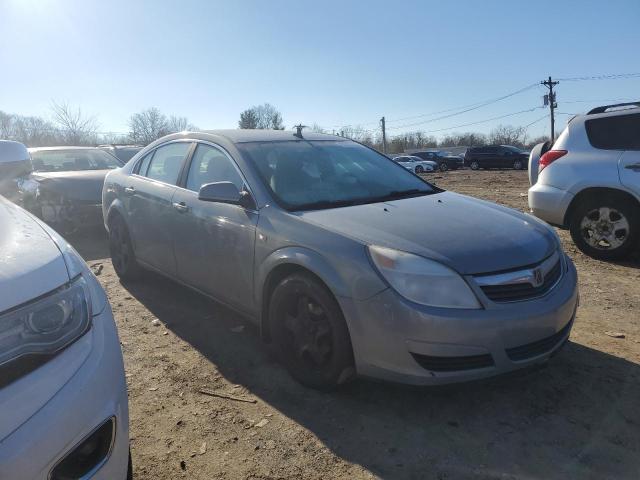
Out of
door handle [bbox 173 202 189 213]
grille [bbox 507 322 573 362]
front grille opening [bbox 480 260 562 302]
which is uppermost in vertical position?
door handle [bbox 173 202 189 213]

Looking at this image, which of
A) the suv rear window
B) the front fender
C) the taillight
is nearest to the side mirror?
the front fender

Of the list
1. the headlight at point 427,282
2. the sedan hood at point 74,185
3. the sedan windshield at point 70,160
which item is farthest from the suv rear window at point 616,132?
the sedan windshield at point 70,160

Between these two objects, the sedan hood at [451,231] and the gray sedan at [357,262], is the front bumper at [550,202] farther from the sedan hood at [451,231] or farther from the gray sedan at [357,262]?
the sedan hood at [451,231]

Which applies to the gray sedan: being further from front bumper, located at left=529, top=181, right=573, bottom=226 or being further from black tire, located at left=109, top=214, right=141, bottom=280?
front bumper, located at left=529, top=181, right=573, bottom=226

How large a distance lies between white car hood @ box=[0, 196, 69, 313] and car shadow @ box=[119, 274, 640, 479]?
154cm

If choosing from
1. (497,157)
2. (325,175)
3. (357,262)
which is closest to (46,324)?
(357,262)

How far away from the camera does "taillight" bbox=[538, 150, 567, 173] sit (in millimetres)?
Result: 5855

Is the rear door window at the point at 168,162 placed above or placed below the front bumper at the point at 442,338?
above

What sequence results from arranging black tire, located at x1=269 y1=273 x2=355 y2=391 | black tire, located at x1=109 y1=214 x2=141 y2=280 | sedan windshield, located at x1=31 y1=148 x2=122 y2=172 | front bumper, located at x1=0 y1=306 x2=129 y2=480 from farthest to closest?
sedan windshield, located at x1=31 y1=148 x2=122 y2=172 → black tire, located at x1=109 y1=214 x2=141 y2=280 → black tire, located at x1=269 y1=273 x2=355 y2=391 → front bumper, located at x1=0 y1=306 x2=129 y2=480

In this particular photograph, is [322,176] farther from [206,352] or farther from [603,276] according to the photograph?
[603,276]

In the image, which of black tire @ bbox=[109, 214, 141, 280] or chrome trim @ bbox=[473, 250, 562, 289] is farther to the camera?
black tire @ bbox=[109, 214, 141, 280]

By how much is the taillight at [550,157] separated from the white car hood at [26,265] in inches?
223

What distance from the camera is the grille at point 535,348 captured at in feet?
8.00

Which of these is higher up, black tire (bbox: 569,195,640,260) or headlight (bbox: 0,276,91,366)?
headlight (bbox: 0,276,91,366)
